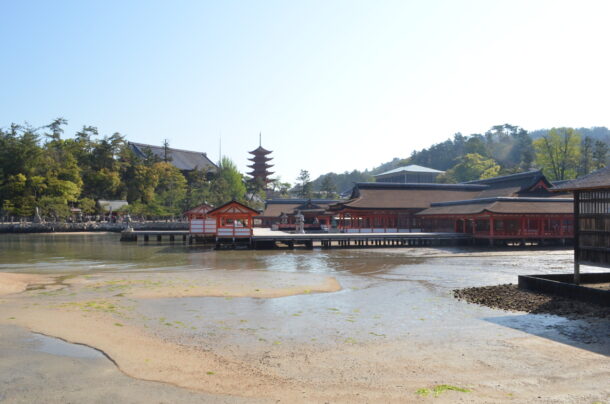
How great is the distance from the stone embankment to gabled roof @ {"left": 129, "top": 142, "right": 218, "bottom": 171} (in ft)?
73.0

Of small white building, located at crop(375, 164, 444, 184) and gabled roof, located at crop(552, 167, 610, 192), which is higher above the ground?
small white building, located at crop(375, 164, 444, 184)

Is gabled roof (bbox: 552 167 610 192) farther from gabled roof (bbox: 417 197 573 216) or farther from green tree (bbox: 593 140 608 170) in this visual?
green tree (bbox: 593 140 608 170)

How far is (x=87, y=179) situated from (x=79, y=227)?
36.2 ft

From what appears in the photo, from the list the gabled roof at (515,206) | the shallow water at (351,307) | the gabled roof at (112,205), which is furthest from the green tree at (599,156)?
the gabled roof at (112,205)

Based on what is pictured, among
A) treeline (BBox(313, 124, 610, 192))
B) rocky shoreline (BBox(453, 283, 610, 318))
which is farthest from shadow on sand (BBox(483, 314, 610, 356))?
treeline (BBox(313, 124, 610, 192))

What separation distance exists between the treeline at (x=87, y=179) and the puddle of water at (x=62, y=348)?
59.2m

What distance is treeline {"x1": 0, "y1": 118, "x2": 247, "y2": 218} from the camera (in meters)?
63.5

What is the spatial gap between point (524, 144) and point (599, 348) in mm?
126429

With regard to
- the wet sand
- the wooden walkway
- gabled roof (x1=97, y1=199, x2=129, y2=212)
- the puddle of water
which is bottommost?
the puddle of water

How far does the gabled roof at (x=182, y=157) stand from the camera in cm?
8683

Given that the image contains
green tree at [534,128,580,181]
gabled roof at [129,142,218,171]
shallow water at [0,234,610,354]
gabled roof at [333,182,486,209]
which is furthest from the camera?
gabled roof at [129,142,218,171]

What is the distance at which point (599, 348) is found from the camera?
32.8 feet

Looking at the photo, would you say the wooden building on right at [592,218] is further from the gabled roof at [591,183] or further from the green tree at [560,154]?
the green tree at [560,154]

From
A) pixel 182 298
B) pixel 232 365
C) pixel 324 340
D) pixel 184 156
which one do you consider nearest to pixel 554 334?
pixel 324 340
